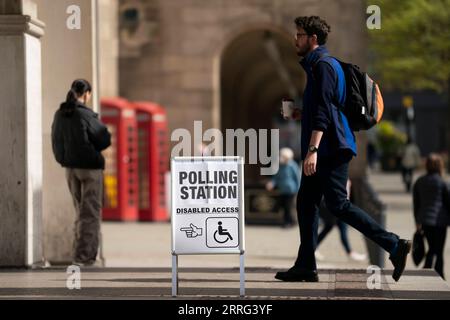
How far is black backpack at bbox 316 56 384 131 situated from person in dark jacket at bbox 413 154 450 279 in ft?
13.3

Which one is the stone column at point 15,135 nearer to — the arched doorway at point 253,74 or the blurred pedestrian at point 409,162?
the arched doorway at point 253,74

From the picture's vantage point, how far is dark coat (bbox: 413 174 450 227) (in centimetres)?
1282

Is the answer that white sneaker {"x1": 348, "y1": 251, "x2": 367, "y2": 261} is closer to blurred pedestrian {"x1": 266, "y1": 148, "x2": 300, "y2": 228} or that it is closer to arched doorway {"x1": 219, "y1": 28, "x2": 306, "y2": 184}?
blurred pedestrian {"x1": 266, "y1": 148, "x2": 300, "y2": 228}

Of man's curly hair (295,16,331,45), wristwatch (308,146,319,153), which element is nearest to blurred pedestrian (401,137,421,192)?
man's curly hair (295,16,331,45)

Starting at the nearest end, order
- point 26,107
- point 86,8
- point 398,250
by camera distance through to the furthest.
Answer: point 398,250
point 26,107
point 86,8

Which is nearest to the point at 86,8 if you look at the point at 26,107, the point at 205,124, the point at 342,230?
the point at 26,107

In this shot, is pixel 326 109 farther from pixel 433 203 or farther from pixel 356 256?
pixel 356 256

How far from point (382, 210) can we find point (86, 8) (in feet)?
14.2

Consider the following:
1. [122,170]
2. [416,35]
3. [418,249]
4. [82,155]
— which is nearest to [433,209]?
[418,249]

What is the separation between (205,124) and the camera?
1099 inches

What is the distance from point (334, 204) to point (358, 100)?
797 millimetres

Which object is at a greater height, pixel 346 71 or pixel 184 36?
pixel 184 36

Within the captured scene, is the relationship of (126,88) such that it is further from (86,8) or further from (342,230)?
(86,8)
